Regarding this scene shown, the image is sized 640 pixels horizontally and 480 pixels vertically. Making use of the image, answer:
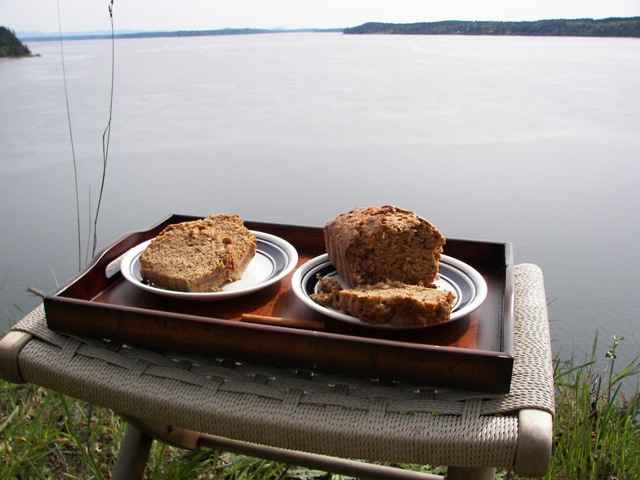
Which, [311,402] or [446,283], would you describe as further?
[446,283]

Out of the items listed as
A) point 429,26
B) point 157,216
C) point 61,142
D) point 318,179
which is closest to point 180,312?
point 157,216

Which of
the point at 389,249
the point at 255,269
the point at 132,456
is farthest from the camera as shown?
the point at 132,456

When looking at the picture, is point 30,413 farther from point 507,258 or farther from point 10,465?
→ point 507,258

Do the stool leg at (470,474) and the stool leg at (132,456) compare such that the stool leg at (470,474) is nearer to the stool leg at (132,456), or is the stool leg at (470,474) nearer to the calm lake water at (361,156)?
the stool leg at (132,456)

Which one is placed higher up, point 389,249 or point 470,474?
point 389,249

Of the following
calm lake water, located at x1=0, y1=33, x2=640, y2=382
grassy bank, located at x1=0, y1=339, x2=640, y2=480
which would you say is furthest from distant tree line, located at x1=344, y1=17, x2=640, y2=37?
grassy bank, located at x1=0, y1=339, x2=640, y2=480

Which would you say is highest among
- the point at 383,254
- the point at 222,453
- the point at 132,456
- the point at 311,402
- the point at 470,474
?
the point at 383,254

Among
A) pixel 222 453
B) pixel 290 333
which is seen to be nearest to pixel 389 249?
pixel 290 333

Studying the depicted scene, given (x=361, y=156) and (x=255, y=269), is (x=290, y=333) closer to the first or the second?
(x=255, y=269)

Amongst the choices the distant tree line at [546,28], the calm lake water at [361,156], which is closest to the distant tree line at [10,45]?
the calm lake water at [361,156]
